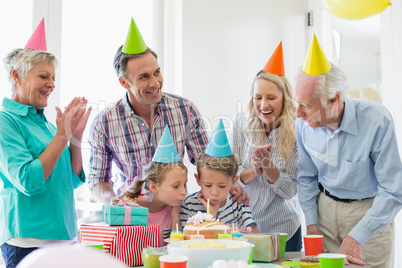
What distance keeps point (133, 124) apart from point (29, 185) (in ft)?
1.93

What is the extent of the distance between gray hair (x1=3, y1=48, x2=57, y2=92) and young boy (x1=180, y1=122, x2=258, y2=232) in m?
0.73

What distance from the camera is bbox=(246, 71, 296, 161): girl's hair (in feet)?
6.22

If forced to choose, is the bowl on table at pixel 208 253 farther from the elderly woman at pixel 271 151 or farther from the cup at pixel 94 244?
the elderly woman at pixel 271 151

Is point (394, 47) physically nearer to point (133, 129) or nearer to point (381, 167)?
point (381, 167)

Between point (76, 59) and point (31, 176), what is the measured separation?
132cm

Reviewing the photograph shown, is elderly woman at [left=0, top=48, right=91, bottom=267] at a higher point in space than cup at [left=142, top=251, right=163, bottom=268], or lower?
higher

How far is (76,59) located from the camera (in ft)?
8.61

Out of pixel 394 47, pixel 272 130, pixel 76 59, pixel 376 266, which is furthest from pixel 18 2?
pixel 394 47

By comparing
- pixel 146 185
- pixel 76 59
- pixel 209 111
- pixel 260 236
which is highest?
pixel 76 59

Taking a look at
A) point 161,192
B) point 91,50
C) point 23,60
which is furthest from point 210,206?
point 91,50

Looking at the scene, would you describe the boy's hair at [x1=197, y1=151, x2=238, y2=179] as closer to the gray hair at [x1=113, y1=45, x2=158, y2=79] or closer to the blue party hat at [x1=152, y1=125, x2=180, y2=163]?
the blue party hat at [x1=152, y1=125, x2=180, y2=163]

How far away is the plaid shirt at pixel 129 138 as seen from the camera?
1908 millimetres

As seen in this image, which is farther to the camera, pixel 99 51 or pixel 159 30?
pixel 159 30

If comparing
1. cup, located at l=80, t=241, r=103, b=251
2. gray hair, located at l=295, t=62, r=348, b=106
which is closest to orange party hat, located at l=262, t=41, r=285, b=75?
gray hair, located at l=295, t=62, r=348, b=106
